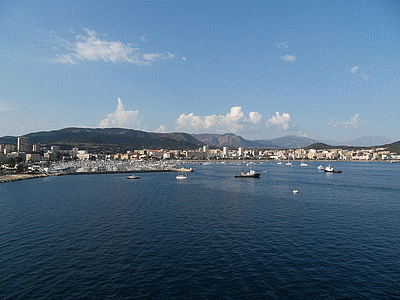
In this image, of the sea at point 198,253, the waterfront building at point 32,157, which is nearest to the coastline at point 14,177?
the sea at point 198,253

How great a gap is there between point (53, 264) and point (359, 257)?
77.2ft

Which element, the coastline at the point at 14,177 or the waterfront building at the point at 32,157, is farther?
the waterfront building at the point at 32,157

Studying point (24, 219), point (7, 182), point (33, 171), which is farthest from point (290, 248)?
point (33, 171)

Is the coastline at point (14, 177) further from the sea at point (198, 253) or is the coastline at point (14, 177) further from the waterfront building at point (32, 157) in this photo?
the waterfront building at point (32, 157)

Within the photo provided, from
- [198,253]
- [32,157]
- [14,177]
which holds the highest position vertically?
[32,157]

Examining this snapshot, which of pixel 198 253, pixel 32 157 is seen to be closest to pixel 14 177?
pixel 32 157

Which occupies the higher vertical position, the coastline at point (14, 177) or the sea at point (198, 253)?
the sea at point (198, 253)

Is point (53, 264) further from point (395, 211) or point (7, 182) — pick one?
point (7, 182)

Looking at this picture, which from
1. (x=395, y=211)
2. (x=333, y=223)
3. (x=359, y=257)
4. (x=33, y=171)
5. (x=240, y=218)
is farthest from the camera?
(x=33, y=171)

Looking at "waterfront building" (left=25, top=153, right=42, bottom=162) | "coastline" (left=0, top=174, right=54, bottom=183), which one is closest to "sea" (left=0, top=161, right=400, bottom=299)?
"coastline" (left=0, top=174, right=54, bottom=183)

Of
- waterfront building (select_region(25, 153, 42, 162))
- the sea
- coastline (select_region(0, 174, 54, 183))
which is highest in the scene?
waterfront building (select_region(25, 153, 42, 162))

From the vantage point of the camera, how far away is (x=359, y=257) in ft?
66.0

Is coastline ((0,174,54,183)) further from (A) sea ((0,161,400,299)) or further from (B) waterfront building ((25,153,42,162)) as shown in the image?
(B) waterfront building ((25,153,42,162))

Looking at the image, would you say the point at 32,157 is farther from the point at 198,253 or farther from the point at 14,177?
the point at 198,253
